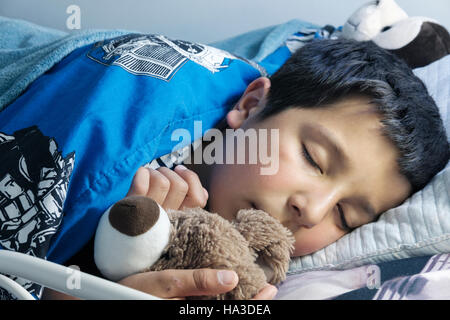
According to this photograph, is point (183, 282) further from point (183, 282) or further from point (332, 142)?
point (332, 142)

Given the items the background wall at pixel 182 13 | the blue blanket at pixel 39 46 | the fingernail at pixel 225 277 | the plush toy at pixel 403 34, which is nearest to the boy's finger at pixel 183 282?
the fingernail at pixel 225 277

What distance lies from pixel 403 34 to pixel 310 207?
686mm

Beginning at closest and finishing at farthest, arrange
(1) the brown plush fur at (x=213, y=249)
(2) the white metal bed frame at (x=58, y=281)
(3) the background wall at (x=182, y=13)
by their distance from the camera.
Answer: (2) the white metal bed frame at (x=58, y=281) → (1) the brown plush fur at (x=213, y=249) → (3) the background wall at (x=182, y=13)

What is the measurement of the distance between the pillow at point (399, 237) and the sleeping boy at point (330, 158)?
0.07ft

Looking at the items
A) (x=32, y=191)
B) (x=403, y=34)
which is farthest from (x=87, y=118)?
(x=403, y=34)

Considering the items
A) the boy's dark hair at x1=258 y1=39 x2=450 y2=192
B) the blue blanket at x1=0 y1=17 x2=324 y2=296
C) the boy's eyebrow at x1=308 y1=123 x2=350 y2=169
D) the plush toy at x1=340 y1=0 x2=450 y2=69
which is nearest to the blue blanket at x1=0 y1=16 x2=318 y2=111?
the blue blanket at x1=0 y1=17 x2=324 y2=296

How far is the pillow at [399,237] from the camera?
2.36 ft

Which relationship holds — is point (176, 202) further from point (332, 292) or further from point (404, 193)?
point (404, 193)

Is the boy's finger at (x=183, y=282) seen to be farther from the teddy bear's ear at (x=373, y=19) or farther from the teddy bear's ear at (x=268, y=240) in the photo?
the teddy bear's ear at (x=373, y=19)

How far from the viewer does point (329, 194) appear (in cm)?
73

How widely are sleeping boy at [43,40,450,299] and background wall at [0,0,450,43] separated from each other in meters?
0.84

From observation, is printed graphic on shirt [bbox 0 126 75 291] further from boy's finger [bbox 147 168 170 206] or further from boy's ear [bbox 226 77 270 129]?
boy's ear [bbox 226 77 270 129]

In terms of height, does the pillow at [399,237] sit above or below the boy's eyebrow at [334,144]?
below

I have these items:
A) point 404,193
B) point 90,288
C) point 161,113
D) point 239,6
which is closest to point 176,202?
point 161,113
